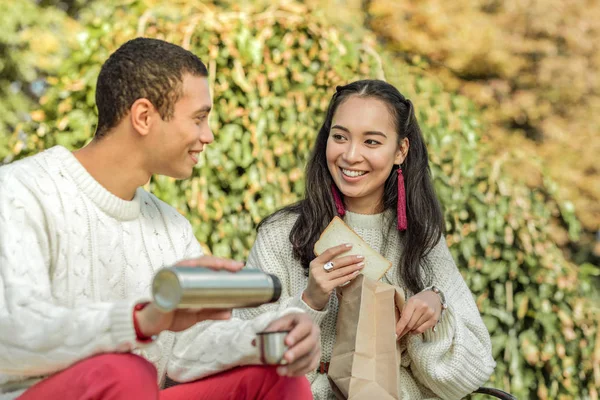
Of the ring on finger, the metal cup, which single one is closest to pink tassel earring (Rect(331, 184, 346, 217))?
the ring on finger

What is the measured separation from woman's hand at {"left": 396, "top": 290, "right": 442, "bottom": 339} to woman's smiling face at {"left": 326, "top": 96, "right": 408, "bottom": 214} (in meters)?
0.44

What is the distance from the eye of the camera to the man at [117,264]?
5.20ft

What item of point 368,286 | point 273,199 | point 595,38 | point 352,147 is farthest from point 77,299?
point 595,38

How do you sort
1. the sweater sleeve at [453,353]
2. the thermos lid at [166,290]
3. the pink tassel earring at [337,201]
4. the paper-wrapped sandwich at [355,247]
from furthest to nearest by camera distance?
the pink tassel earring at [337,201], the sweater sleeve at [453,353], the paper-wrapped sandwich at [355,247], the thermos lid at [166,290]

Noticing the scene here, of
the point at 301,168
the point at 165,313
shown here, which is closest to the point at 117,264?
the point at 165,313

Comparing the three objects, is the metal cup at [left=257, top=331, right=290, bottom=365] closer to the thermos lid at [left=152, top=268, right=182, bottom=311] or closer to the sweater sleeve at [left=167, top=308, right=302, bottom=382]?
the sweater sleeve at [left=167, top=308, right=302, bottom=382]

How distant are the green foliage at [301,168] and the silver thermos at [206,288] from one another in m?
1.63

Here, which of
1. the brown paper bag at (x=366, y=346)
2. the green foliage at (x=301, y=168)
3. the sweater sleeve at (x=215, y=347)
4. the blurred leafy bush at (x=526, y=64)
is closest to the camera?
the sweater sleeve at (x=215, y=347)

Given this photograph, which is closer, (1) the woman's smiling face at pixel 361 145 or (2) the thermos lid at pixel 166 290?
(2) the thermos lid at pixel 166 290

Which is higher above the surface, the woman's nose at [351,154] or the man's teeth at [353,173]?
the woman's nose at [351,154]

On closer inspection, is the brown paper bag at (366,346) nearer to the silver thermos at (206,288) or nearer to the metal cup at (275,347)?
the metal cup at (275,347)

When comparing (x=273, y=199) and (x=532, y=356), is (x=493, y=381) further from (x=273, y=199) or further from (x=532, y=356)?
(x=273, y=199)

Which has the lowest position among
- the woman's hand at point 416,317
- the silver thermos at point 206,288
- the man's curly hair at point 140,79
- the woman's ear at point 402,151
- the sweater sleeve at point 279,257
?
the woman's hand at point 416,317

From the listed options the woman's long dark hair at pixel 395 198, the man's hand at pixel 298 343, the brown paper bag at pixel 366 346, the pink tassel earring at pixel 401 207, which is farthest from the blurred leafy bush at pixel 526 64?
the man's hand at pixel 298 343
